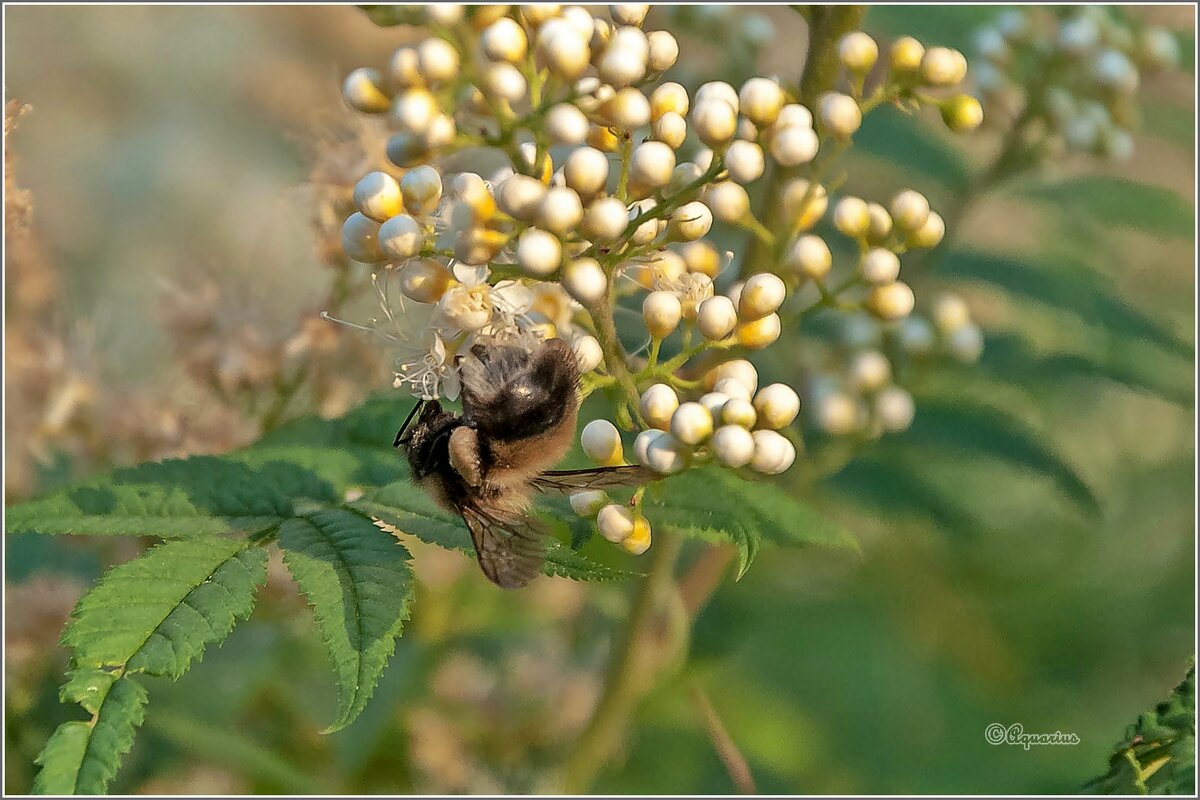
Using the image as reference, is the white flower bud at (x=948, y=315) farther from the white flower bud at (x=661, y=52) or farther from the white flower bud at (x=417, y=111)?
the white flower bud at (x=417, y=111)

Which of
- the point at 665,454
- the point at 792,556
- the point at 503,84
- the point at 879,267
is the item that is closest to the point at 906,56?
the point at 879,267

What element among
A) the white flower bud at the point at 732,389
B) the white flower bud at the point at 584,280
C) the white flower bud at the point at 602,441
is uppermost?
the white flower bud at the point at 584,280

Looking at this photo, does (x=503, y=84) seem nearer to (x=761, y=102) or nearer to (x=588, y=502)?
(x=761, y=102)

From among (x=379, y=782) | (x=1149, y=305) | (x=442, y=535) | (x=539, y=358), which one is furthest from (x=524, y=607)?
(x=1149, y=305)

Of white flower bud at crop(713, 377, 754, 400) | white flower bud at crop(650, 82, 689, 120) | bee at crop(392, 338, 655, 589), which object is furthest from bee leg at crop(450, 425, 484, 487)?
white flower bud at crop(650, 82, 689, 120)

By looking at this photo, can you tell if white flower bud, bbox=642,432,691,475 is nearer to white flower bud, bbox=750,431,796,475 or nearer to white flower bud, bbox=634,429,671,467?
white flower bud, bbox=634,429,671,467

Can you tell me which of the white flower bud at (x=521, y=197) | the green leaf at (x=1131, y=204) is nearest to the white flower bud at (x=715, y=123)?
the white flower bud at (x=521, y=197)
